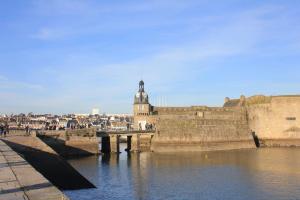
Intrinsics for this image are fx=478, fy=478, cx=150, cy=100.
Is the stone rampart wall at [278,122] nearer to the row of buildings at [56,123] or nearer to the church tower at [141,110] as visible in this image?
the church tower at [141,110]

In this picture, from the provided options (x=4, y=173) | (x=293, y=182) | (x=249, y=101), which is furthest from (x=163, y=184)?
(x=249, y=101)

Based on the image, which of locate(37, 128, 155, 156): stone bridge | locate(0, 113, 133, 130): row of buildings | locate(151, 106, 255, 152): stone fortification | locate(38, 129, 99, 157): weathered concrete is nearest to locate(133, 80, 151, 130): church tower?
locate(151, 106, 255, 152): stone fortification

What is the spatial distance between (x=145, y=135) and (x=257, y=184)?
2641cm

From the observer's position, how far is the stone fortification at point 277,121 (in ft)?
193

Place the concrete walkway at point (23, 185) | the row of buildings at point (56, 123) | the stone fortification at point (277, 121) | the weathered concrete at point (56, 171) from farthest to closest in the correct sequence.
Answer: the row of buildings at point (56, 123)
the stone fortification at point (277, 121)
the weathered concrete at point (56, 171)
the concrete walkway at point (23, 185)

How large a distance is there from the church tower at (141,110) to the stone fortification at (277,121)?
13247mm

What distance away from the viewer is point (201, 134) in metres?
52.5

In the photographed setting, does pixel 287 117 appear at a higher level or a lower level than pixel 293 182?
higher

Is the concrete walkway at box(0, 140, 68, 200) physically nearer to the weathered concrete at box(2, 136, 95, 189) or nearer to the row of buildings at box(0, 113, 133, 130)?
the weathered concrete at box(2, 136, 95, 189)

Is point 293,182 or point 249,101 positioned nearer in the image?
point 293,182

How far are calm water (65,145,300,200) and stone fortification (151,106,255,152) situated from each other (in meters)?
7.14

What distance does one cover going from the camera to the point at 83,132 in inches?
1906

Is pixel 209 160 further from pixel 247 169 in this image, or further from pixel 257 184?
pixel 257 184

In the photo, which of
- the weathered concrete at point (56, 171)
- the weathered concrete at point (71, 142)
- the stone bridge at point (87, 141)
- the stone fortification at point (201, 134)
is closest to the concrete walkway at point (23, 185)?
the weathered concrete at point (56, 171)
